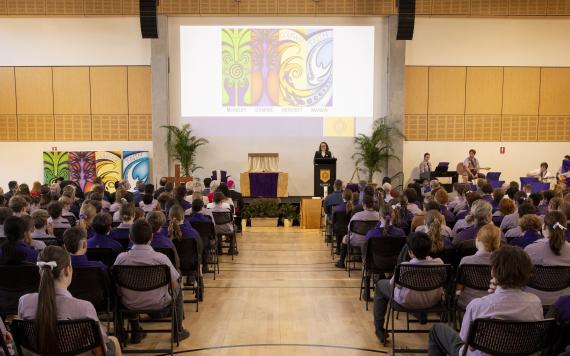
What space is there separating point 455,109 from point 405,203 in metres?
10.3

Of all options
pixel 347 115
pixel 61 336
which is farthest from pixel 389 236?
pixel 347 115

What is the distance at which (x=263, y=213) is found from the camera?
12703 mm

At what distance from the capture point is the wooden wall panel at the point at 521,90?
16.5 metres

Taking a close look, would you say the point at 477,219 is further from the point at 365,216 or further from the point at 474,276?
the point at 365,216

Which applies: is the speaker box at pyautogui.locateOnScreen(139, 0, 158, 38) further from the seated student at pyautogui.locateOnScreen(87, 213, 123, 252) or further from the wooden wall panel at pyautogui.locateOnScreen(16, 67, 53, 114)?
the seated student at pyautogui.locateOnScreen(87, 213, 123, 252)

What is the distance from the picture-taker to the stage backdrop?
52.5 ft

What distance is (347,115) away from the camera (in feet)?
52.5

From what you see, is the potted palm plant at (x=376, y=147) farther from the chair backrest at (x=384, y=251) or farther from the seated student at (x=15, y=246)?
the seated student at (x=15, y=246)

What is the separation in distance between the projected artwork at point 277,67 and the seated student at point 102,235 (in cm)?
1073

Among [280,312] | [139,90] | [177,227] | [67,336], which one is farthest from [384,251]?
[139,90]

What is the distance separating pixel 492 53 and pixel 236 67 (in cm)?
798

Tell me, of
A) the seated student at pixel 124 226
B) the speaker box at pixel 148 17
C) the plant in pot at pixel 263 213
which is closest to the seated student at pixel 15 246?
the seated student at pixel 124 226

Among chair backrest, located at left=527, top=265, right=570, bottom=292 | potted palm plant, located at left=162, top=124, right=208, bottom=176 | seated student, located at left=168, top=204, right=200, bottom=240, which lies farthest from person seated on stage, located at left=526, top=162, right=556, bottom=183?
seated student, located at left=168, top=204, right=200, bottom=240

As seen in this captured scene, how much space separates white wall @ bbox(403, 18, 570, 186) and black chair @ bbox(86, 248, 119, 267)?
12638 mm
